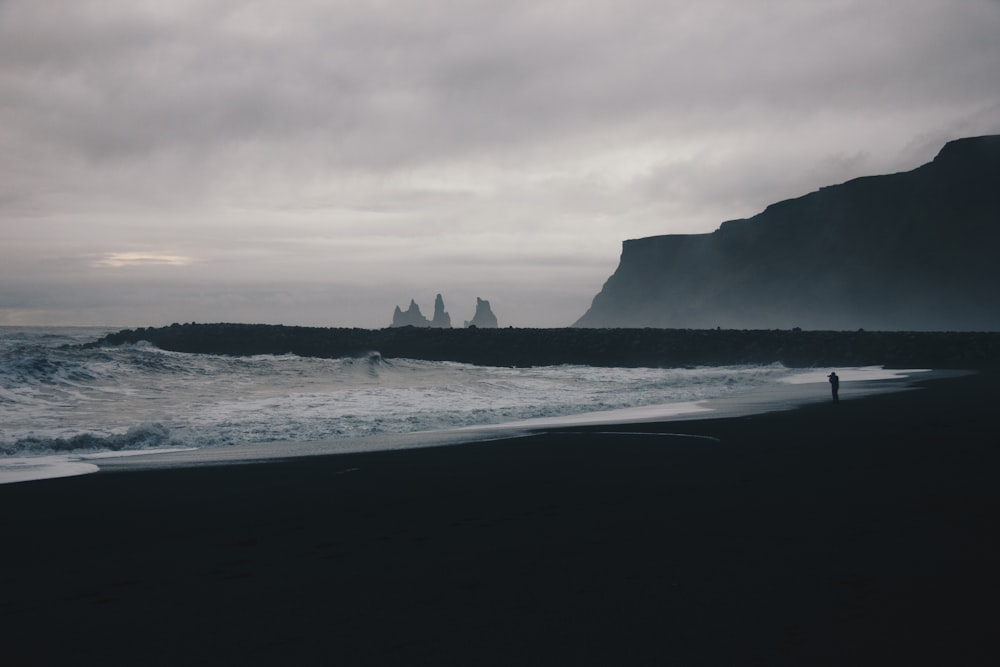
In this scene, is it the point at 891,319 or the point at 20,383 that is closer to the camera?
the point at 20,383

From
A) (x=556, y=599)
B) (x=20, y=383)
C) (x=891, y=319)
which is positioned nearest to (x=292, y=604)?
(x=556, y=599)

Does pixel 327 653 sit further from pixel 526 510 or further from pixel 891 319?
pixel 891 319

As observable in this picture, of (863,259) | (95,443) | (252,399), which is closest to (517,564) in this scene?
(95,443)

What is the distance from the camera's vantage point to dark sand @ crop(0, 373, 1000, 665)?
4352 mm

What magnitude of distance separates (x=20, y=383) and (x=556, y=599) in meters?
23.9

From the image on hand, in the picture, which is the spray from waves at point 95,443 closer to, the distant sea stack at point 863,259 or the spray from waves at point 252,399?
the spray from waves at point 252,399

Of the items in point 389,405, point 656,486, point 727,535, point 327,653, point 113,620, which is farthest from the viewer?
point 389,405

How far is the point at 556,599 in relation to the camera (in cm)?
506

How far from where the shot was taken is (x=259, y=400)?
2261cm

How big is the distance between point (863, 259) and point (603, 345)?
7897 centimetres

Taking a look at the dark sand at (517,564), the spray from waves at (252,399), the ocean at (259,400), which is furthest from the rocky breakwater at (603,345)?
the dark sand at (517,564)

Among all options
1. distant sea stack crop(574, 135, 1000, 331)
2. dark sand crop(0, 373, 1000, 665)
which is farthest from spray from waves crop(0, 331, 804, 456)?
distant sea stack crop(574, 135, 1000, 331)

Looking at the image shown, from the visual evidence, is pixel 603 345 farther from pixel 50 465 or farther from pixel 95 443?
pixel 50 465

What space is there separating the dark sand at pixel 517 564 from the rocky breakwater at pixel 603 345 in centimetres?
3971
